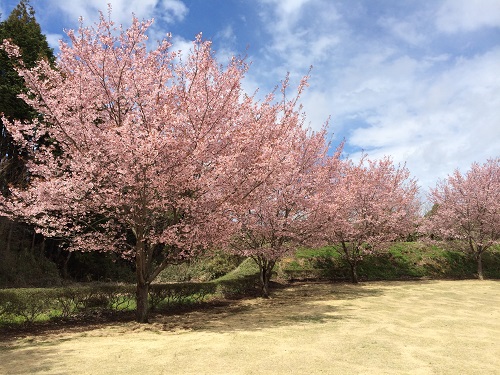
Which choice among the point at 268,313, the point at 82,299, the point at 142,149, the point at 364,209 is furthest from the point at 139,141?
the point at 364,209

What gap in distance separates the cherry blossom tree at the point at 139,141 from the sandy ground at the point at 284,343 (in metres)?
2.43

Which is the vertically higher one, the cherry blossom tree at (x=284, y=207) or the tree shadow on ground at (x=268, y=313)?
the cherry blossom tree at (x=284, y=207)

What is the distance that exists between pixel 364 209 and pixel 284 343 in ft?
47.8

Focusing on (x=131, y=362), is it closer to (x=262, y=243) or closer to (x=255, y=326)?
(x=255, y=326)

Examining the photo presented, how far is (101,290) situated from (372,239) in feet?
49.0

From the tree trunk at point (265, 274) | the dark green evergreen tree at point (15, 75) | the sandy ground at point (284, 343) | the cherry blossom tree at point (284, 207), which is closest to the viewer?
the sandy ground at point (284, 343)

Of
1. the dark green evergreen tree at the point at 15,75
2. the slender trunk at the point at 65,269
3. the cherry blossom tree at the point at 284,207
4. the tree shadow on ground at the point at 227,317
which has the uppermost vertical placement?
the dark green evergreen tree at the point at 15,75

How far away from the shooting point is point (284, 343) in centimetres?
753

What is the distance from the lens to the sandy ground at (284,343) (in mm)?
6000

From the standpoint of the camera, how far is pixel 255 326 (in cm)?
957

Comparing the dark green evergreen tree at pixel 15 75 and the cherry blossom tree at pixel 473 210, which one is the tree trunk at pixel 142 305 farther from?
the cherry blossom tree at pixel 473 210

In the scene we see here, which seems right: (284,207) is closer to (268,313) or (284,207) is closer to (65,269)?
(268,313)

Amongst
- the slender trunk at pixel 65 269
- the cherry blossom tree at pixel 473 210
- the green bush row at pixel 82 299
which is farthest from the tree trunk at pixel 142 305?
the cherry blossom tree at pixel 473 210

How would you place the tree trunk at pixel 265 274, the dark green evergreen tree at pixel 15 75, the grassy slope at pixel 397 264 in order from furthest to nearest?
1. the grassy slope at pixel 397 264
2. the dark green evergreen tree at pixel 15 75
3. the tree trunk at pixel 265 274
